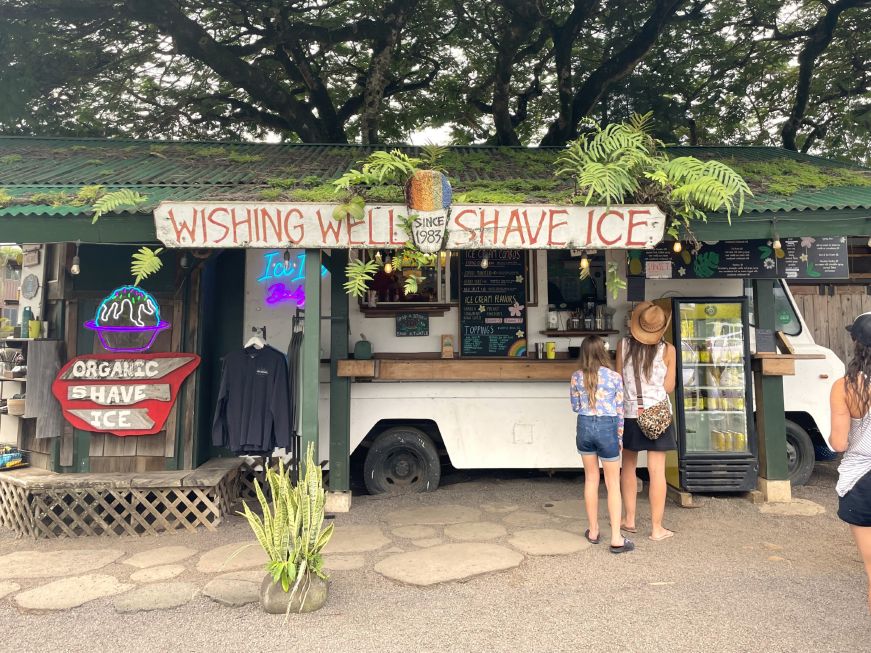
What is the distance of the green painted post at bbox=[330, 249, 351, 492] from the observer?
5766 millimetres

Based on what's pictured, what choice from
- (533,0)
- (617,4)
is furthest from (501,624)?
(617,4)

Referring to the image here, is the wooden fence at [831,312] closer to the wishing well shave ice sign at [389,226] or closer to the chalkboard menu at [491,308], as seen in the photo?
the chalkboard menu at [491,308]

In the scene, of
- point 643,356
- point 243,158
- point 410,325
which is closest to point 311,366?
point 410,325

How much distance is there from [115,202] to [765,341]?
6.16m

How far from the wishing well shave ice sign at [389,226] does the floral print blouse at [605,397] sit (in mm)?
1069

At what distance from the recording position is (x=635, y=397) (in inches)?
192

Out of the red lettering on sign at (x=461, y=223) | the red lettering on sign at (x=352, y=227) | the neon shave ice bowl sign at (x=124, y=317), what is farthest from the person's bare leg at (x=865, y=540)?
the neon shave ice bowl sign at (x=124, y=317)

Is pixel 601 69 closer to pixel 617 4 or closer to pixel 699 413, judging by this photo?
pixel 617 4

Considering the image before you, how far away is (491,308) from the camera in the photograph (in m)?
6.57

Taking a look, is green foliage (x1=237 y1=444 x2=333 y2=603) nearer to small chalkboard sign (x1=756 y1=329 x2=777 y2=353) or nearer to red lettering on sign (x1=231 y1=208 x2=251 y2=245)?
red lettering on sign (x1=231 y1=208 x2=251 y2=245)

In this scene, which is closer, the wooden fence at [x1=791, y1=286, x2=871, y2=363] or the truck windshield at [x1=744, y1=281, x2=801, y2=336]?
the truck windshield at [x1=744, y1=281, x2=801, y2=336]

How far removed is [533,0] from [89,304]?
855cm

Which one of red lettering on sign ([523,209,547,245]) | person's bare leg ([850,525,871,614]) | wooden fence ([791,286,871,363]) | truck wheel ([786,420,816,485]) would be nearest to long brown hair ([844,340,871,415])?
person's bare leg ([850,525,871,614])

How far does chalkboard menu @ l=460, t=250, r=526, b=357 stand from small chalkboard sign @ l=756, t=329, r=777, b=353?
2.42 metres
